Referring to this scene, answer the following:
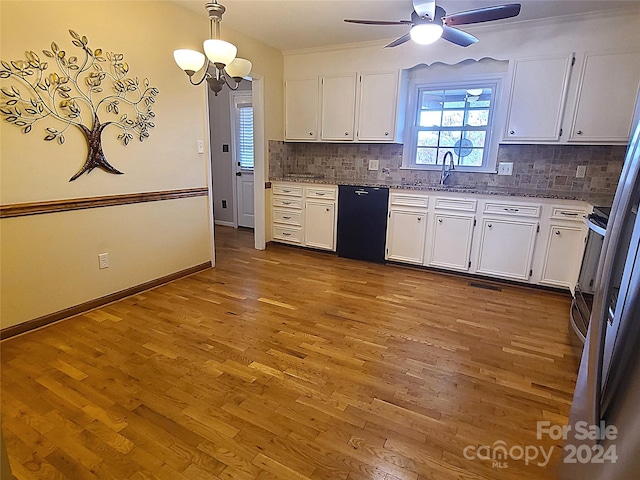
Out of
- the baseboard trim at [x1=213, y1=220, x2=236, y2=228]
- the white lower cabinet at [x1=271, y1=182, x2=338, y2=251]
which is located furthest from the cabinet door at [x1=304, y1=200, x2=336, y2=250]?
the baseboard trim at [x1=213, y1=220, x2=236, y2=228]

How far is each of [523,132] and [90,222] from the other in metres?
3.90

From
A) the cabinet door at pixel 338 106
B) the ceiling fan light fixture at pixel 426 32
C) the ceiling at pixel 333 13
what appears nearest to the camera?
the ceiling fan light fixture at pixel 426 32

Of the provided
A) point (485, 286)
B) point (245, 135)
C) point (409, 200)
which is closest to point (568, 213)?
point (485, 286)

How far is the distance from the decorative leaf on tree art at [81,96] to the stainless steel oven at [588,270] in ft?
11.5

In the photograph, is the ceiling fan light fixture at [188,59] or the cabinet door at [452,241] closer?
the ceiling fan light fixture at [188,59]

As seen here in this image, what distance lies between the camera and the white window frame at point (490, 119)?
3748mm

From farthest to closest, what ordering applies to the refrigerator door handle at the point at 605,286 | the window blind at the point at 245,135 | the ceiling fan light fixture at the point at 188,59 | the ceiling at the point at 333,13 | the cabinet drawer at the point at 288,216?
the window blind at the point at 245,135 < the cabinet drawer at the point at 288,216 < the ceiling at the point at 333,13 < the ceiling fan light fixture at the point at 188,59 < the refrigerator door handle at the point at 605,286

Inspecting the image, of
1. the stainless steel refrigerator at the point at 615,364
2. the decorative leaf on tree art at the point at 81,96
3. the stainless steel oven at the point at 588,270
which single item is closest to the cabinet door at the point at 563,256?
the stainless steel oven at the point at 588,270

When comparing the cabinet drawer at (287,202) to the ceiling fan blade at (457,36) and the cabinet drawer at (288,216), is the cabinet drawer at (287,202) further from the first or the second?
the ceiling fan blade at (457,36)

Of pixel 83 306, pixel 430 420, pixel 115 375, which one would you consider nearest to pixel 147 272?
pixel 83 306

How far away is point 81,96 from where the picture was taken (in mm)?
2562

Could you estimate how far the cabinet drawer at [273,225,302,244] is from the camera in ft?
15.3

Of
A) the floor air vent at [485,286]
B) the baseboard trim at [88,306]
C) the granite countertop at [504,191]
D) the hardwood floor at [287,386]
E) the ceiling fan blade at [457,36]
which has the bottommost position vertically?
the hardwood floor at [287,386]

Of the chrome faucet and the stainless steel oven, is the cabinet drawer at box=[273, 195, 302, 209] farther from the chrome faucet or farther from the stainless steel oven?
the stainless steel oven
